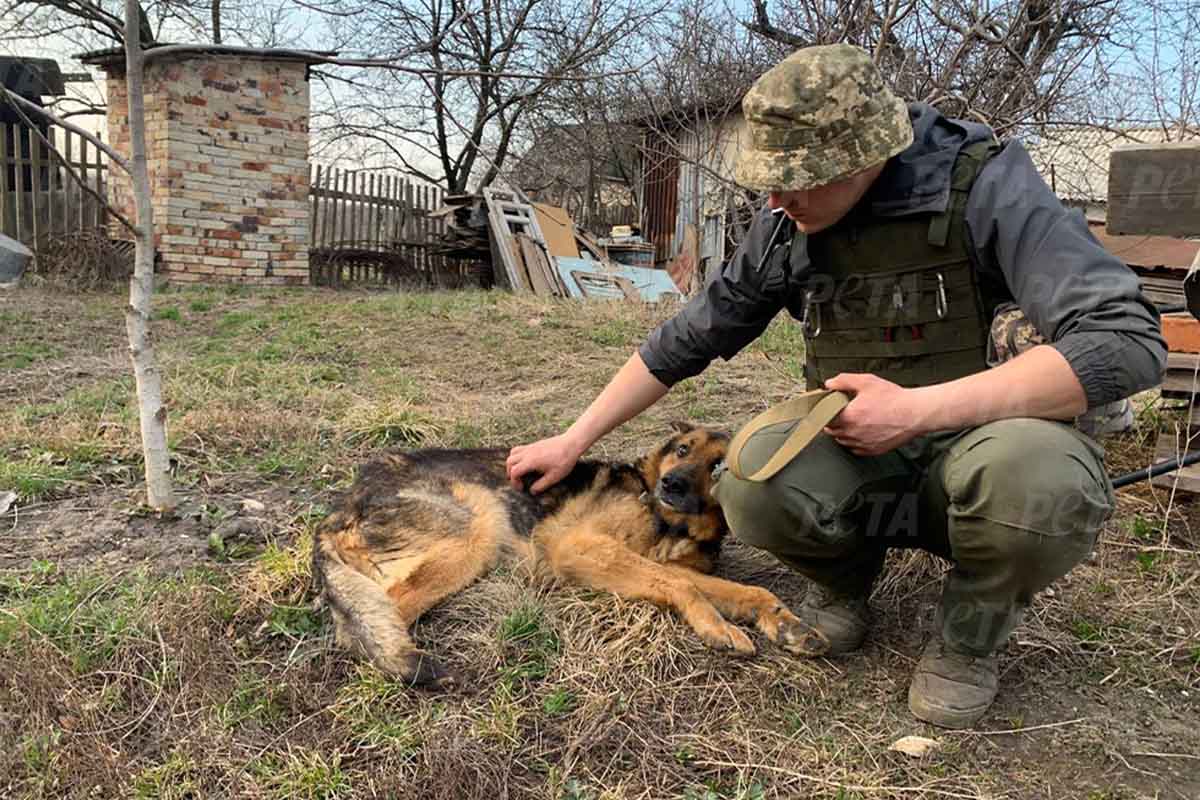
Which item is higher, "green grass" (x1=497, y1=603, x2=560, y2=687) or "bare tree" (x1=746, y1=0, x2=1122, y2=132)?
"bare tree" (x1=746, y1=0, x2=1122, y2=132)

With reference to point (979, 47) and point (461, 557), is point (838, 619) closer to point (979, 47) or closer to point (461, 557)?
point (461, 557)

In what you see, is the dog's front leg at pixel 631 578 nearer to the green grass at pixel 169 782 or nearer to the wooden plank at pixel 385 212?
the green grass at pixel 169 782

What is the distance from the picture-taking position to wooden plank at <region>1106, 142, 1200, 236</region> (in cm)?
202

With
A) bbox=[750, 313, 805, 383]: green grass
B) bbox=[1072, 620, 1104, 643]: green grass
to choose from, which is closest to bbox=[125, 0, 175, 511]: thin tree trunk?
bbox=[1072, 620, 1104, 643]: green grass

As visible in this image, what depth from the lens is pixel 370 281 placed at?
52.6ft

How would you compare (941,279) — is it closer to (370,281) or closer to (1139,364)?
(1139,364)

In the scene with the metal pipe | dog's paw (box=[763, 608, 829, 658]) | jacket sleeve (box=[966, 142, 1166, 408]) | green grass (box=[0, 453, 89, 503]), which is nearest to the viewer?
jacket sleeve (box=[966, 142, 1166, 408])

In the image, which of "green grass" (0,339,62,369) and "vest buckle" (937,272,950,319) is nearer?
"vest buckle" (937,272,950,319)

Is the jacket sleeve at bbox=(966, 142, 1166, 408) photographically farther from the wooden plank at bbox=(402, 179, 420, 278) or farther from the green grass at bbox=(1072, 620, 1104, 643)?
the wooden plank at bbox=(402, 179, 420, 278)

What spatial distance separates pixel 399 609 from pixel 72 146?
14.0 meters

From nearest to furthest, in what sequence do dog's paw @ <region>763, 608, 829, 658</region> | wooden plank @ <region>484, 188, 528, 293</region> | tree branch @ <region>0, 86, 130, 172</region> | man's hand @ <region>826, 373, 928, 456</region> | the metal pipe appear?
man's hand @ <region>826, 373, 928, 456</region>
dog's paw @ <region>763, 608, 829, 658</region>
the metal pipe
tree branch @ <region>0, 86, 130, 172</region>
wooden plank @ <region>484, 188, 528, 293</region>

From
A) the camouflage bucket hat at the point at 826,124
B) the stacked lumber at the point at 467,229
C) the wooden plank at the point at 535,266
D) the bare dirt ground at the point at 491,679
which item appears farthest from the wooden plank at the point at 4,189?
the camouflage bucket hat at the point at 826,124

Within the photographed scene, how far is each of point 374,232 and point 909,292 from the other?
1552 cm

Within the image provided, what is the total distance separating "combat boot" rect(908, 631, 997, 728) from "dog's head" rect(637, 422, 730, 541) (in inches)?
42.8
